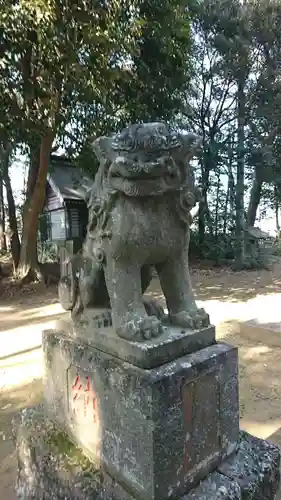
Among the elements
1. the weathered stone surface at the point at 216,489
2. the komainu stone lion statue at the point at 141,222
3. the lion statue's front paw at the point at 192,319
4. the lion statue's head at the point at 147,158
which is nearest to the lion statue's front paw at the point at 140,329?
the komainu stone lion statue at the point at 141,222

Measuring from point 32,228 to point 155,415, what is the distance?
20.2 feet

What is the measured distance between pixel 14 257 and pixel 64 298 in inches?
252

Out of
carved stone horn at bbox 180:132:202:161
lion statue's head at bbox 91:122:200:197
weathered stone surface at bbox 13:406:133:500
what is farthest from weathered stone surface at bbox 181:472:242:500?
carved stone horn at bbox 180:132:202:161

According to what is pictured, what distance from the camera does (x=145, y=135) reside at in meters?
1.16

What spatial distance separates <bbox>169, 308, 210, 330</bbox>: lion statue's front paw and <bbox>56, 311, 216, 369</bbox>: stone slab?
21mm

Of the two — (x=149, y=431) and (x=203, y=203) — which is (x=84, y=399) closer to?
(x=149, y=431)

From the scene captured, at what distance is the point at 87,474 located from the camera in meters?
1.34

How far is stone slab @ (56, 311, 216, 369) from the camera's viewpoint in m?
1.18

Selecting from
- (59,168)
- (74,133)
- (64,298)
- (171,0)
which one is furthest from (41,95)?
(59,168)

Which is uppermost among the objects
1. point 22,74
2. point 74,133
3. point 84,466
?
point 22,74

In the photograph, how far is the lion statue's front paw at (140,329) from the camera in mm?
1205

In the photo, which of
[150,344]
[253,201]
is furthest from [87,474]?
[253,201]

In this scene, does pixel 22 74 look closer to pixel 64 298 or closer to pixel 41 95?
pixel 41 95

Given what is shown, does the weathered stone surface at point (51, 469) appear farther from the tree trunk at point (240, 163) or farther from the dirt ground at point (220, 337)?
the tree trunk at point (240, 163)
